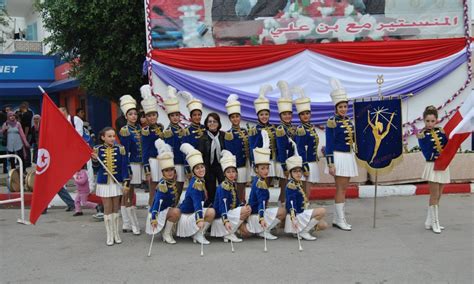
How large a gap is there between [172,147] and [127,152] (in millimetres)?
592

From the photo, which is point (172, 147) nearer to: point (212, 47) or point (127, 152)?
point (127, 152)

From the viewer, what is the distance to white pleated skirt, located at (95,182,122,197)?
20.3 feet

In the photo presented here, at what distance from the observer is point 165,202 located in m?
6.16

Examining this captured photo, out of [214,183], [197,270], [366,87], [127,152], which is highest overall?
[366,87]

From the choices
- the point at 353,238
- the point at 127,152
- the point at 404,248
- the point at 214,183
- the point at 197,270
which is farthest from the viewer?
the point at 214,183

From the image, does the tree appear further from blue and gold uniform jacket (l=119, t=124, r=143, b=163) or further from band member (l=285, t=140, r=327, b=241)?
band member (l=285, t=140, r=327, b=241)

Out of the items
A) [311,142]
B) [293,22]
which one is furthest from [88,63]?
[311,142]

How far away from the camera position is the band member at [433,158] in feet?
21.1

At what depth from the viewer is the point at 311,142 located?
686 cm

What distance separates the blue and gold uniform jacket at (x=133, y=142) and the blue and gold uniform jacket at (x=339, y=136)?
8.15 feet

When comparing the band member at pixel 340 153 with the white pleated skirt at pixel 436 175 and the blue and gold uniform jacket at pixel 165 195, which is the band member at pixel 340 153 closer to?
the white pleated skirt at pixel 436 175

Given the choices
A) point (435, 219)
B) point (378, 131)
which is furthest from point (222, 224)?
point (435, 219)

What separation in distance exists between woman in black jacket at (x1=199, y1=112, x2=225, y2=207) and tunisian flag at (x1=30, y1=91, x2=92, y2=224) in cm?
154

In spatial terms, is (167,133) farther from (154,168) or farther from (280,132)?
(280,132)
